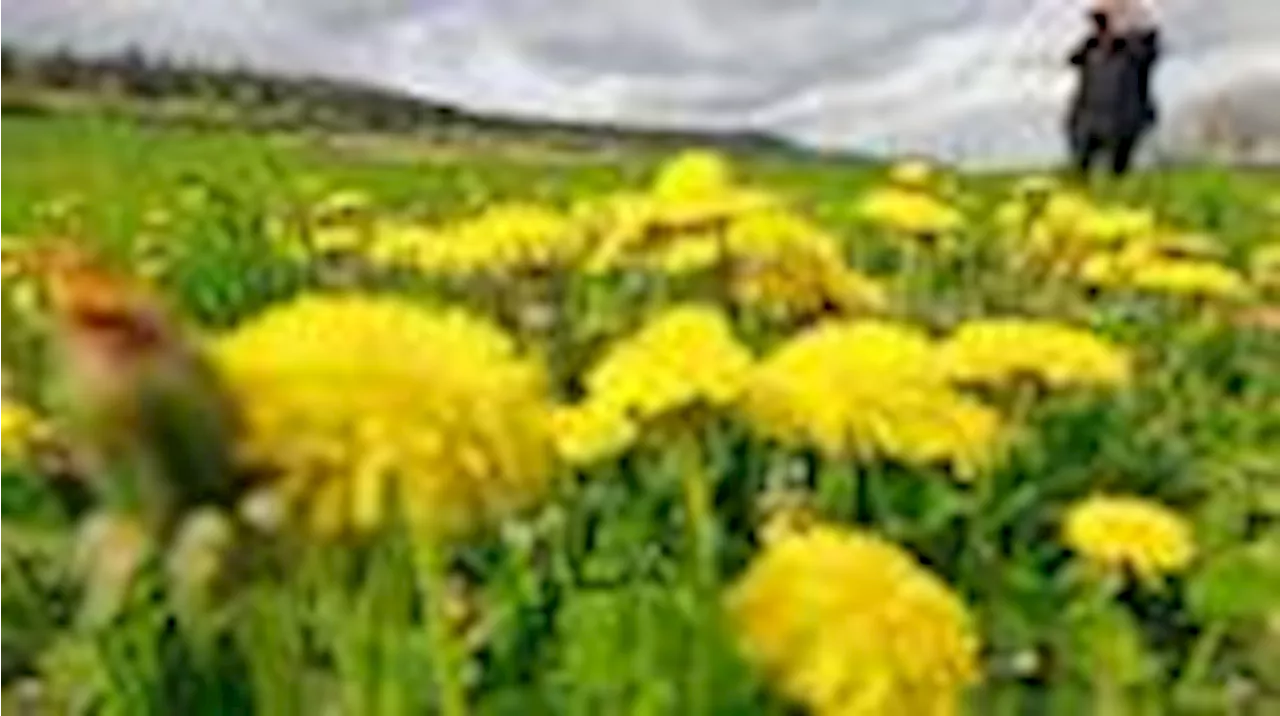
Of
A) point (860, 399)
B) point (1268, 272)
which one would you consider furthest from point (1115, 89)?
point (860, 399)

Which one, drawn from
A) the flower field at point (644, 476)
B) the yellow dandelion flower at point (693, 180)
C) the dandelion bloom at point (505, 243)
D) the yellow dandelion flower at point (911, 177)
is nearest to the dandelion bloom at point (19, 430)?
the flower field at point (644, 476)

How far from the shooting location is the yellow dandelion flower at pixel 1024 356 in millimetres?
2307

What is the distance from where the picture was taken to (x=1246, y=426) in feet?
17.4

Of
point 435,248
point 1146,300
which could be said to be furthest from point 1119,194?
point 435,248

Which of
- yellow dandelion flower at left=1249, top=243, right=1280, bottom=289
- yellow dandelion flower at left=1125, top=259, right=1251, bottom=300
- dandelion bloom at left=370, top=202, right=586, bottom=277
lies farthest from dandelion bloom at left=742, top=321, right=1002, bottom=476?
yellow dandelion flower at left=1249, top=243, right=1280, bottom=289

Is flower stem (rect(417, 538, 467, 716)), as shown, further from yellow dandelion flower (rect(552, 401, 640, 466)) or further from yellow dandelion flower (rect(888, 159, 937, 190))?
yellow dandelion flower (rect(888, 159, 937, 190))

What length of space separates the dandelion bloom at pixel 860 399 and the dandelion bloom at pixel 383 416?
44 cm

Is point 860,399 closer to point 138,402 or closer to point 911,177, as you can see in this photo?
point 138,402

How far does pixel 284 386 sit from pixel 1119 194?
42.3ft

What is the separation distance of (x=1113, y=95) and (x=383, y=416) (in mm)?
21198

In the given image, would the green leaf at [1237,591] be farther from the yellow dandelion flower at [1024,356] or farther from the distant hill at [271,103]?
the distant hill at [271,103]

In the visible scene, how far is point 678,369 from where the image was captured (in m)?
1.84

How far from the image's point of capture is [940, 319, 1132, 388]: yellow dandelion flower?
231 cm

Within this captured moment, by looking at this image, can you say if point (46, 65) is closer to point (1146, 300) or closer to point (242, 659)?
point (1146, 300)
